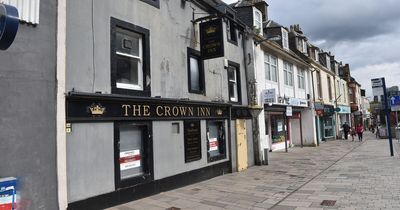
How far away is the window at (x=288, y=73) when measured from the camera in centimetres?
2427

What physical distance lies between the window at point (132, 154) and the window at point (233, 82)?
624 cm

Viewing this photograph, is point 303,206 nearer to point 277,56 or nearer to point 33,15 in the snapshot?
point 33,15

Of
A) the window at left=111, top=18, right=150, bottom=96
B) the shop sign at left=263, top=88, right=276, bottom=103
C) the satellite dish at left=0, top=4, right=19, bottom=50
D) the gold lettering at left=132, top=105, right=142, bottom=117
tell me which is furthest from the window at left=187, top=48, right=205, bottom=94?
the satellite dish at left=0, top=4, right=19, bottom=50

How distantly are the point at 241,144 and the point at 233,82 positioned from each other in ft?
8.84

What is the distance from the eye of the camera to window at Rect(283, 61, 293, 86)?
79.6ft

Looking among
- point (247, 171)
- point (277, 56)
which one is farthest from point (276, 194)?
point (277, 56)

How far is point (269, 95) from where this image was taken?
62.2 ft

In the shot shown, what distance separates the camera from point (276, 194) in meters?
10.0

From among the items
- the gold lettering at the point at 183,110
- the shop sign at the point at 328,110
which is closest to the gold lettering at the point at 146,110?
the gold lettering at the point at 183,110

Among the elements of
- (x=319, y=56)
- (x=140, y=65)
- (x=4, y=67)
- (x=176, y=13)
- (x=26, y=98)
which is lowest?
(x=26, y=98)

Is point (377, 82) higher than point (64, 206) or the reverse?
higher

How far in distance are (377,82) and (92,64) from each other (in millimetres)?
16379

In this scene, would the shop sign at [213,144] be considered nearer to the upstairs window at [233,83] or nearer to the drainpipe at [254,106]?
the upstairs window at [233,83]

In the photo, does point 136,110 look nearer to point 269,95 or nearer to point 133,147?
point 133,147
